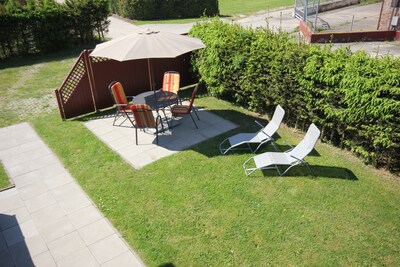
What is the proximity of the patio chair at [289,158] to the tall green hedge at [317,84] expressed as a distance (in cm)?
103

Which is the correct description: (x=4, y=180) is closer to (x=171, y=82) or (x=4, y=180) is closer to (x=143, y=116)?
(x=143, y=116)

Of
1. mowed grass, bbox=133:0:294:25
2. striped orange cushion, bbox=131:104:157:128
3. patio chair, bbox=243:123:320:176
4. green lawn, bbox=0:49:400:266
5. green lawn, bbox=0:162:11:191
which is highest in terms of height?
mowed grass, bbox=133:0:294:25

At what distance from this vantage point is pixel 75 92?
10.4m

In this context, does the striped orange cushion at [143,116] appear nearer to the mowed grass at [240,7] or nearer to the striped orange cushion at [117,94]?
the striped orange cushion at [117,94]

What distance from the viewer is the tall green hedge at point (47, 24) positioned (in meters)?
16.7

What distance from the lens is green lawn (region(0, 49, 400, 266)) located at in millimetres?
5398

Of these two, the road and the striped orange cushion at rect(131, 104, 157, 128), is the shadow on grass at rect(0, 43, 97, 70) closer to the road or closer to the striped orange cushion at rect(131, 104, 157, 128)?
the road

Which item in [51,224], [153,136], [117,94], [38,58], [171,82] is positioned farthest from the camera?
[38,58]

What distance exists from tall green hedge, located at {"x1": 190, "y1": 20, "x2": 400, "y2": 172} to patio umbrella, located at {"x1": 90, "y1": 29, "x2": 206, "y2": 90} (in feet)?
6.12

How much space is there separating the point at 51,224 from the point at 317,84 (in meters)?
6.56

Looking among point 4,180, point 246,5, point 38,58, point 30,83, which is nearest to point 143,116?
point 4,180

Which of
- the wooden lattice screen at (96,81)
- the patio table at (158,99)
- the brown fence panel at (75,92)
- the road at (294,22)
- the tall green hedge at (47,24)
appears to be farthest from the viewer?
the road at (294,22)

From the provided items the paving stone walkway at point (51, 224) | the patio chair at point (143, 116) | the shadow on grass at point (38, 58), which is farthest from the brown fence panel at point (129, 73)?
the shadow on grass at point (38, 58)

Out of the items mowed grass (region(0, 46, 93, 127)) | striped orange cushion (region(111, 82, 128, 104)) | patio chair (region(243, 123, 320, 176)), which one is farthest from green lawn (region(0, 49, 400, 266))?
mowed grass (region(0, 46, 93, 127))
